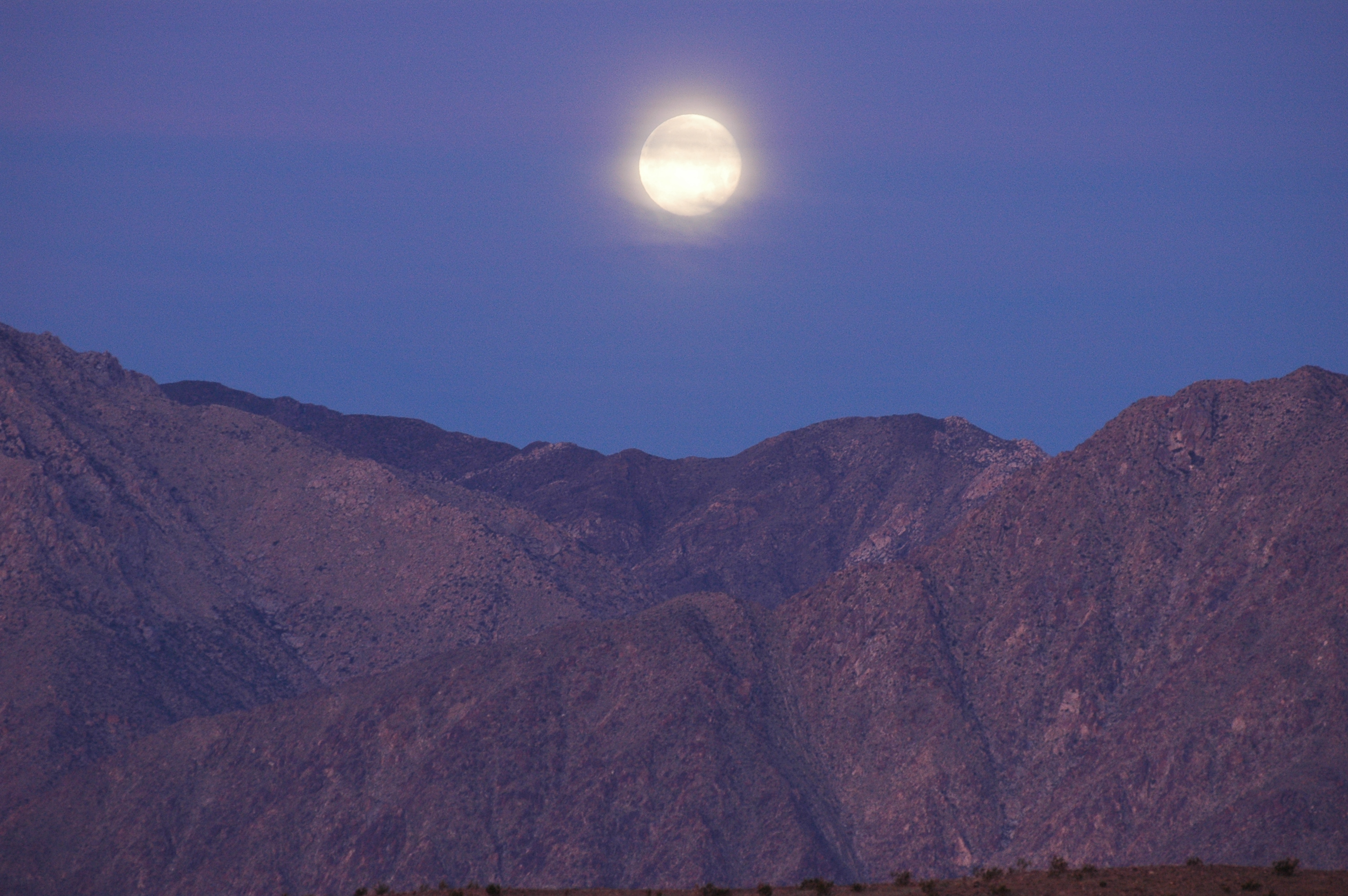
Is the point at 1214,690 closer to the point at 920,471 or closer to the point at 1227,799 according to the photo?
the point at 1227,799

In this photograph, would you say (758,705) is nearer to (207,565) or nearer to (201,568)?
(201,568)

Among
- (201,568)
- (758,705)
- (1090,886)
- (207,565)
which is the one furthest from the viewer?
(207,565)

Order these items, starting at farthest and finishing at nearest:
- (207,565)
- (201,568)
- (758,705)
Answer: (207,565)
(201,568)
(758,705)

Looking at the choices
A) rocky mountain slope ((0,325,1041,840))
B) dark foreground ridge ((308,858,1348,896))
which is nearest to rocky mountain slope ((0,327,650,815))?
rocky mountain slope ((0,325,1041,840))

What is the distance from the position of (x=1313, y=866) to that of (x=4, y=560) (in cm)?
10554

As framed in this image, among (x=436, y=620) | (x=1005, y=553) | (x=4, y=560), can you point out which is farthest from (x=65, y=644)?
(x=1005, y=553)

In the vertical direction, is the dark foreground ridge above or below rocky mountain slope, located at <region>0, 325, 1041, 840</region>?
below

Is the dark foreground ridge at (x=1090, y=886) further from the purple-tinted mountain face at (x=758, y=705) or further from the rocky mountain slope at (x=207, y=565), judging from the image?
the rocky mountain slope at (x=207, y=565)

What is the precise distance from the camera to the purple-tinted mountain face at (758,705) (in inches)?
4023

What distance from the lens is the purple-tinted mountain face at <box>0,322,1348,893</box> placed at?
10219 cm

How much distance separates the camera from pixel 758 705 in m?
120

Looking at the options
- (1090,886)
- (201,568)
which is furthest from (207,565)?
(1090,886)

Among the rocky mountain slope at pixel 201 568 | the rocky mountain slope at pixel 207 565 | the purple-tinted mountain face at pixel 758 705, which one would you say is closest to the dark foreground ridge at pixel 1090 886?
the purple-tinted mountain face at pixel 758 705

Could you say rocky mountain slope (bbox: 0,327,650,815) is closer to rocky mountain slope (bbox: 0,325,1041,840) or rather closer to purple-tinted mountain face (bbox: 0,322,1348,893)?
rocky mountain slope (bbox: 0,325,1041,840)
